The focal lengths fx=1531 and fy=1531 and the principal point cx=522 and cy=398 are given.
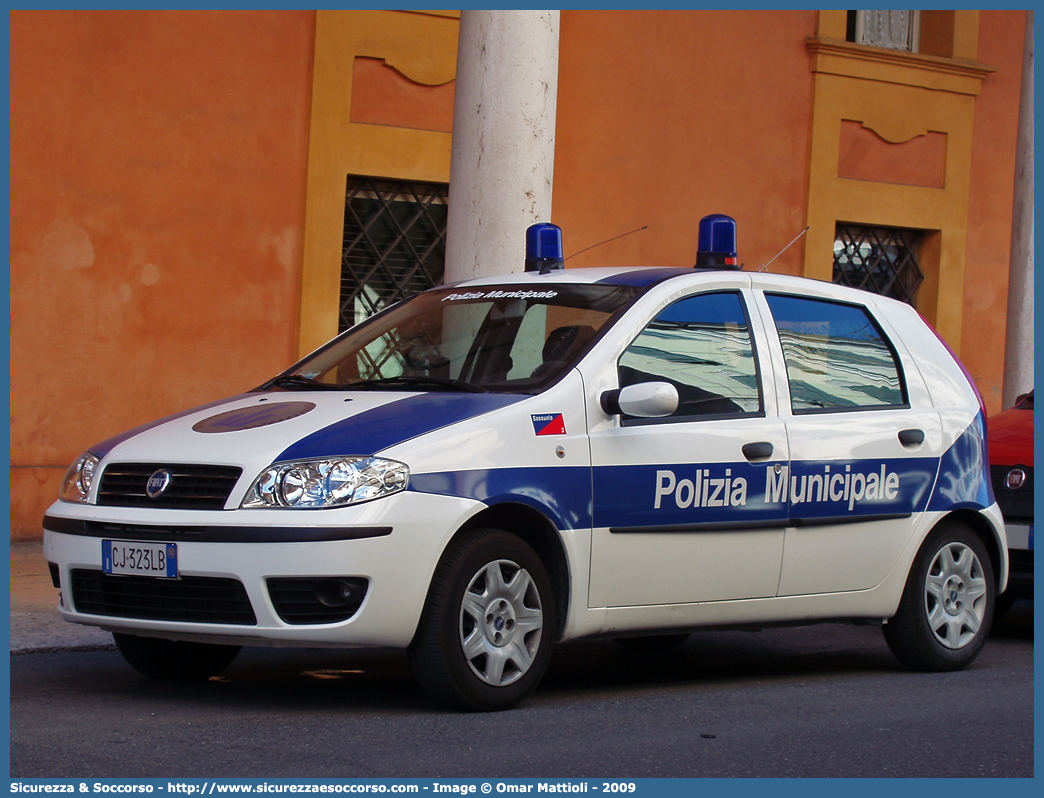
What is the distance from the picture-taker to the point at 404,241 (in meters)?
12.4

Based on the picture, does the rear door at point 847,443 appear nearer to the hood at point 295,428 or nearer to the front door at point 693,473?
the front door at point 693,473

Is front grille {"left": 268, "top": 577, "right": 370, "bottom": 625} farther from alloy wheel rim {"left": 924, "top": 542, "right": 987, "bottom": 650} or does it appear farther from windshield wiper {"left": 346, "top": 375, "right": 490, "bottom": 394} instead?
alloy wheel rim {"left": 924, "top": 542, "right": 987, "bottom": 650}

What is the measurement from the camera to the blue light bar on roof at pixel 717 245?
6.88 meters

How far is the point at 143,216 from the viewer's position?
11297 mm

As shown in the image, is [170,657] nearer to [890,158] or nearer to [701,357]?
[701,357]

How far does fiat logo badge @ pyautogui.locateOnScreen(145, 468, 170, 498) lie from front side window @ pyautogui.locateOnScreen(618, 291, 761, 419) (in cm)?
177

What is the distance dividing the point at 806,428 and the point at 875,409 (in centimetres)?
54

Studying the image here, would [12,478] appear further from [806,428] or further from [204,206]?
[806,428]

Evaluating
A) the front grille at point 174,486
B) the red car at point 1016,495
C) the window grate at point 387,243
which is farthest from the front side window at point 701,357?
the window grate at point 387,243

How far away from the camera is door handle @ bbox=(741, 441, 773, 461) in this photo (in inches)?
245

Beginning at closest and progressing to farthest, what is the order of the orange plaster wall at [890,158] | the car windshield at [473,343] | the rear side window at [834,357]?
the car windshield at [473,343] → the rear side window at [834,357] → the orange plaster wall at [890,158]

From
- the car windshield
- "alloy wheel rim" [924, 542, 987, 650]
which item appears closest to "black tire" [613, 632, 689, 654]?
"alloy wheel rim" [924, 542, 987, 650]

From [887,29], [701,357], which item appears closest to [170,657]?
[701,357]

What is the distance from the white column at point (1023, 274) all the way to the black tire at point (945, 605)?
6.14 meters
